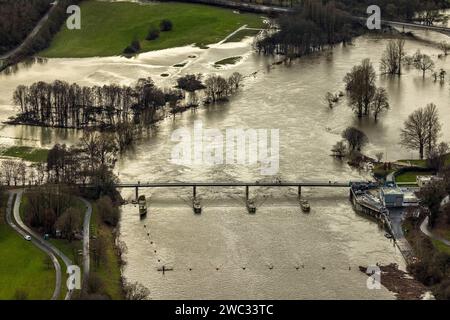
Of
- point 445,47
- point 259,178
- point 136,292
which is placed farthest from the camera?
point 445,47

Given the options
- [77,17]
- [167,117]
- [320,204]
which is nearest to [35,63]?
[77,17]

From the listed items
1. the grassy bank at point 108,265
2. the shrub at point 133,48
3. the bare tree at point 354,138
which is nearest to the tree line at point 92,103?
the bare tree at point 354,138

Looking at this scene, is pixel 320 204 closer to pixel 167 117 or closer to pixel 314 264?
pixel 314 264

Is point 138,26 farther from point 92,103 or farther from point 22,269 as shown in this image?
point 22,269

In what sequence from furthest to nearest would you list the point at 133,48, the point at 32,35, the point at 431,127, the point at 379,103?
1. the point at 32,35
2. the point at 133,48
3. the point at 379,103
4. the point at 431,127

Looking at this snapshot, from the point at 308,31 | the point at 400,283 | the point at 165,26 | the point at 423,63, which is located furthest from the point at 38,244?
the point at 165,26

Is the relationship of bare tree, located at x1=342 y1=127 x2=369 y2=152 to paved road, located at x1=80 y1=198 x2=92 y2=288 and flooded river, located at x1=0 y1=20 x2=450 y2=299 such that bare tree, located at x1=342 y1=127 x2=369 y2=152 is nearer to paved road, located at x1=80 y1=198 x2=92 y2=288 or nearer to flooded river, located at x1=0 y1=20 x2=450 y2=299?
flooded river, located at x1=0 y1=20 x2=450 y2=299
